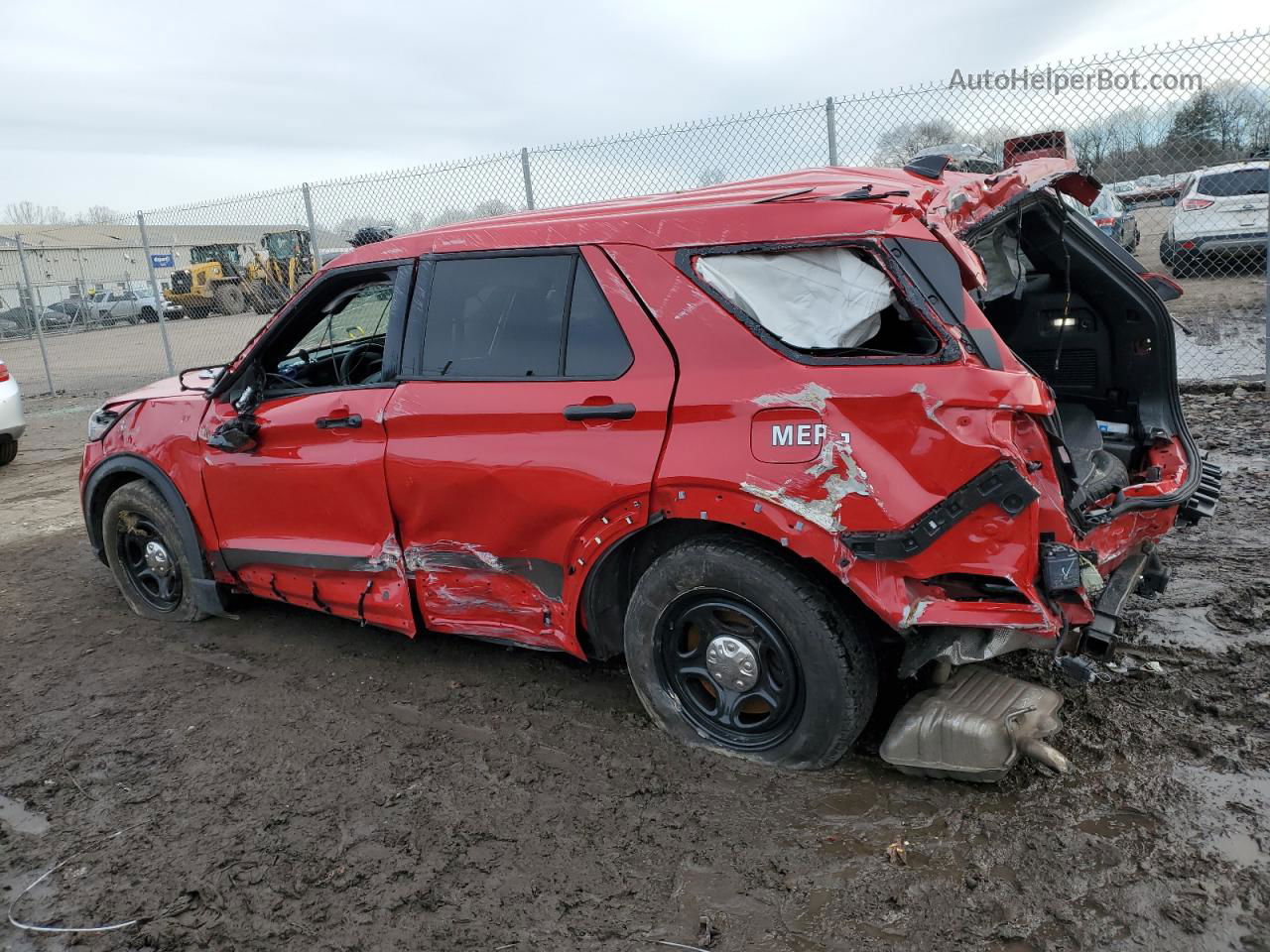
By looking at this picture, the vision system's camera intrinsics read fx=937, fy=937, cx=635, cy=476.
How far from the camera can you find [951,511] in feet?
8.71

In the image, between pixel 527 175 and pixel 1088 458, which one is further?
pixel 527 175

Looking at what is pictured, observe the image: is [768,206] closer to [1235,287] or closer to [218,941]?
[218,941]

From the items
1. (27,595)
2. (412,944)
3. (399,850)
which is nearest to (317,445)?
(399,850)

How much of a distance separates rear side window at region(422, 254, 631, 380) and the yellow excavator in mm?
7799

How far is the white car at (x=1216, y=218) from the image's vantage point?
26.0 ft

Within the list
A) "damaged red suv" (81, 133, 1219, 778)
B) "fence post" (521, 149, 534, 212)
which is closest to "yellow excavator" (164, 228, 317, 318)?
"fence post" (521, 149, 534, 212)

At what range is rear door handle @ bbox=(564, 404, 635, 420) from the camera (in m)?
3.11

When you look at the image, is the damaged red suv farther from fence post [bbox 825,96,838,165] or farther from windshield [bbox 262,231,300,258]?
windshield [bbox 262,231,300,258]

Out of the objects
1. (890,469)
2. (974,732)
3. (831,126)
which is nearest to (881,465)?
(890,469)

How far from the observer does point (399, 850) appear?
2881 millimetres

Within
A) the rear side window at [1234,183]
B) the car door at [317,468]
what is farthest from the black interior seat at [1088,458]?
the rear side window at [1234,183]

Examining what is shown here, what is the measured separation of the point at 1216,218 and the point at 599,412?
7.79m

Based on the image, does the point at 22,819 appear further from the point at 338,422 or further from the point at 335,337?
the point at 335,337

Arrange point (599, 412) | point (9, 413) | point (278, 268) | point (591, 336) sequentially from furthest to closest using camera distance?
point (278, 268) → point (9, 413) → point (591, 336) → point (599, 412)
